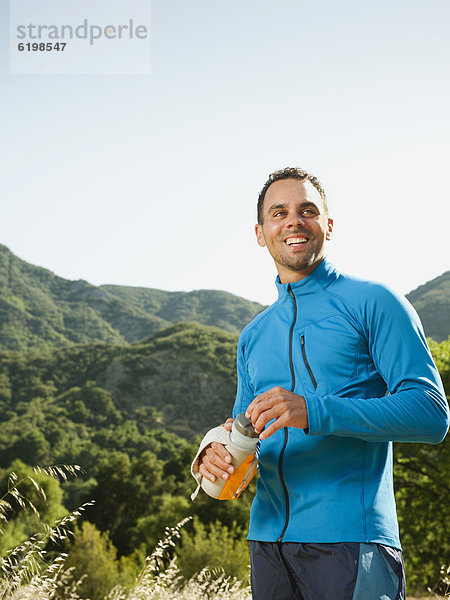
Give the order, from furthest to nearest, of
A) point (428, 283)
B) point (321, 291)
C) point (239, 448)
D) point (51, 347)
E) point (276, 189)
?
point (51, 347) < point (428, 283) < point (276, 189) < point (321, 291) < point (239, 448)

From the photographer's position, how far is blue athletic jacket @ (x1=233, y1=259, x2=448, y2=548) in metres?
1.50

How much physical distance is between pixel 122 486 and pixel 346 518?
47433mm

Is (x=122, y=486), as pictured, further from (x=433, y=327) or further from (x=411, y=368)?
(x=411, y=368)

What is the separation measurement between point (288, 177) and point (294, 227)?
0.69ft

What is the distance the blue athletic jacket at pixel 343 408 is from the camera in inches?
59.2

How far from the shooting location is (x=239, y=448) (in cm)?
169

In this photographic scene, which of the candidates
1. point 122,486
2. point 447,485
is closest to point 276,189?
point 447,485

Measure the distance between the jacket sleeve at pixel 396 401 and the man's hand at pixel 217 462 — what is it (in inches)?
12.7

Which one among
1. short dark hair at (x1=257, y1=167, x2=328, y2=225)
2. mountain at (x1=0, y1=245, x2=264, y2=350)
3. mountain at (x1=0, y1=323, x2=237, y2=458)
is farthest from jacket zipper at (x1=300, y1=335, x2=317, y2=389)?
mountain at (x1=0, y1=245, x2=264, y2=350)

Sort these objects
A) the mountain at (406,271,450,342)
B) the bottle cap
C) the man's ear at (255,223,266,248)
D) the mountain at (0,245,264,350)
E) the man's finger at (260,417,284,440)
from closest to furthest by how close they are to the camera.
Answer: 1. the man's finger at (260,417,284,440)
2. the bottle cap
3. the man's ear at (255,223,266,248)
4. the mountain at (406,271,450,342)
5. the mountain at (0,245,264,350)

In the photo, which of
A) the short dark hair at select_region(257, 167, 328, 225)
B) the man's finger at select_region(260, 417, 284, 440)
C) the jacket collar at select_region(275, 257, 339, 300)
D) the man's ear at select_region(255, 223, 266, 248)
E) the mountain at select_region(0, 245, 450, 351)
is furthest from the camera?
the mountain at select_region(0, 245, 450, 351)

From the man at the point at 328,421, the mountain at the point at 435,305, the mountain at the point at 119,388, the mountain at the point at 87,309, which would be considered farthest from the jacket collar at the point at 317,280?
the mountain at the point at 87,309

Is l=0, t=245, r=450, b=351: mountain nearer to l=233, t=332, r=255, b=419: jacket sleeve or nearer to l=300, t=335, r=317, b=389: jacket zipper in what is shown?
l=233, t=332, r=255, b=419: jacket sleeve

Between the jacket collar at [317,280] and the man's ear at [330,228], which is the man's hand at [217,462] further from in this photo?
the man's ear at [330,228]
